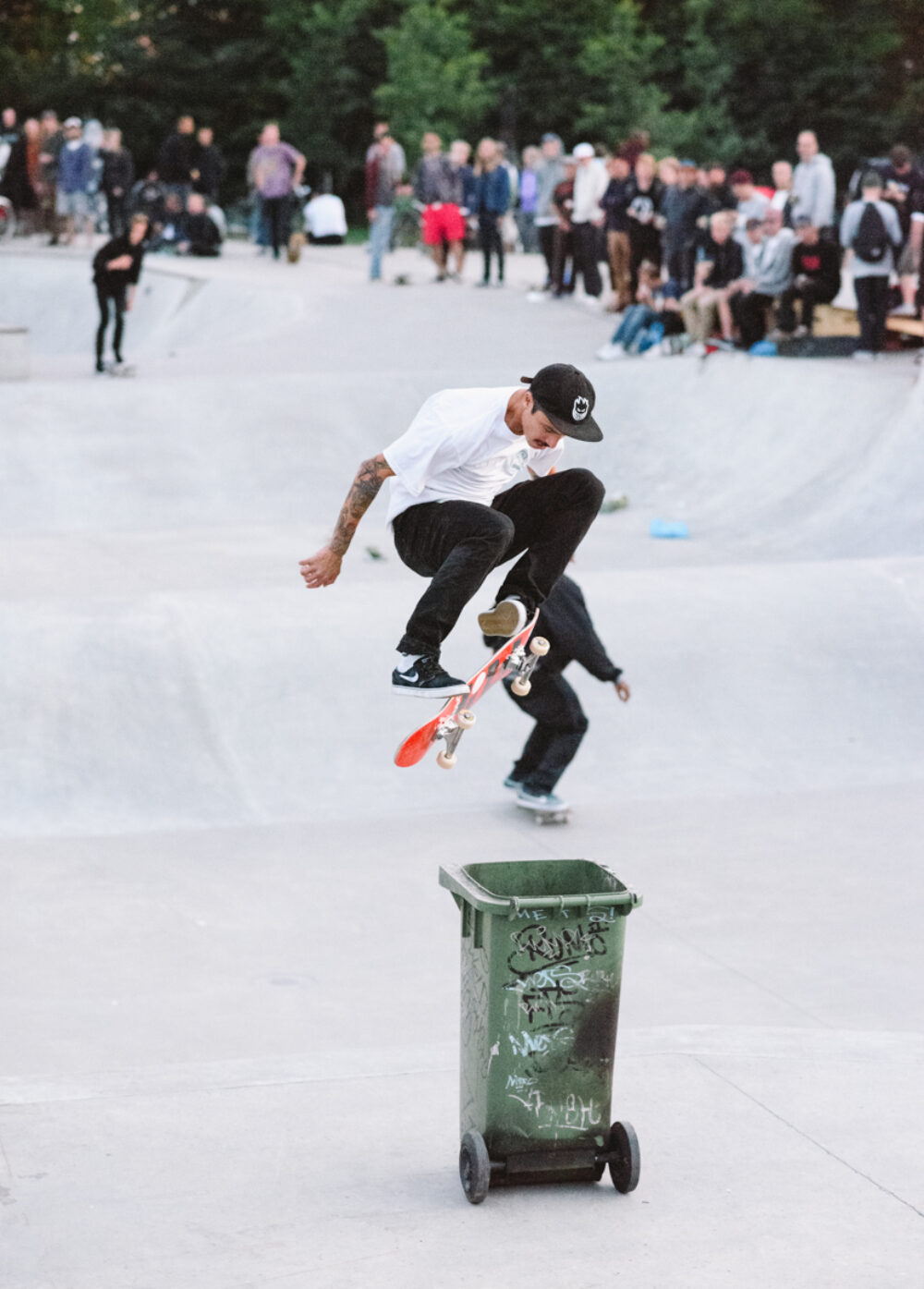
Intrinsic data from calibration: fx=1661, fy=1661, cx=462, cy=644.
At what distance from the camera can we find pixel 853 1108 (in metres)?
5.18

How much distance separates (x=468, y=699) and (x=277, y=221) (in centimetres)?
2120

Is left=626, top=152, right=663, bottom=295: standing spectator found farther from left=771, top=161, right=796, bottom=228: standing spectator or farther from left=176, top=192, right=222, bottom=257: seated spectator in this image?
left=176, top=192, right=222, bottom=257: seated spectator

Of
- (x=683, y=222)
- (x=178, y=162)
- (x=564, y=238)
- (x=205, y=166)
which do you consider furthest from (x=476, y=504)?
(x=205, y=166)

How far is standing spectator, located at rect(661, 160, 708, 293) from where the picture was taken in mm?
17172

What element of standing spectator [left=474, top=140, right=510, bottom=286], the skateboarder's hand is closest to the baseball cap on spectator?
the skateboarder's hand

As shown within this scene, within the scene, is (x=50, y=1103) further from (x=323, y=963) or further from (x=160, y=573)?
(x=160, y=573)

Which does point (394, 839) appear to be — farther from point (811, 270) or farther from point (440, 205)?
point (440, 205)

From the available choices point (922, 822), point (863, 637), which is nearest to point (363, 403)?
point (863, 637)

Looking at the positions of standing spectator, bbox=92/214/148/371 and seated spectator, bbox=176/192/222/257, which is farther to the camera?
seated spectator, bbox=176/192/222/257

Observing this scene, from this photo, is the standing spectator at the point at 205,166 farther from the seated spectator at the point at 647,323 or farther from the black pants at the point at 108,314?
the seated spectator at the point at 647,323

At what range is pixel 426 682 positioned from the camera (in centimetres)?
531

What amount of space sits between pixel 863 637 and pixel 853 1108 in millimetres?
5739

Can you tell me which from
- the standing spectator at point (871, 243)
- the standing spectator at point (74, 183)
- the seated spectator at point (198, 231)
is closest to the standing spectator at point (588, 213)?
the standing spectator at point (871, 243)

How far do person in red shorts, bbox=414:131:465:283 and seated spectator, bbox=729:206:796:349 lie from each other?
6.44 m
